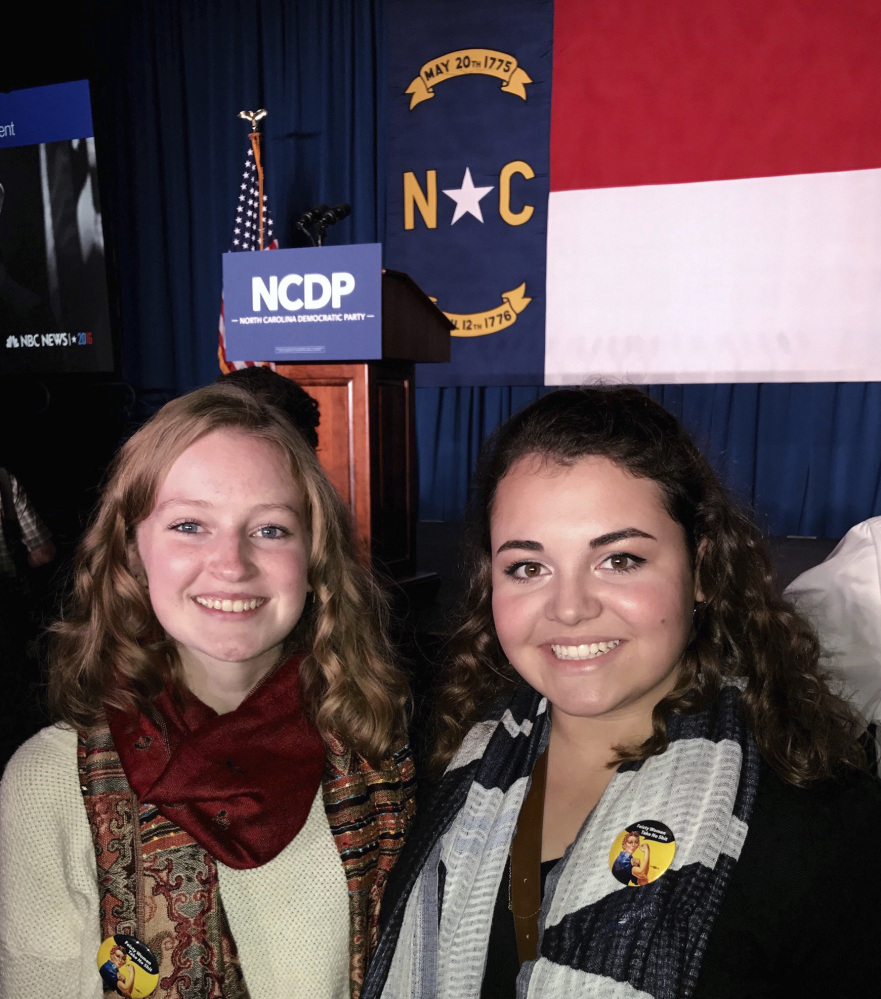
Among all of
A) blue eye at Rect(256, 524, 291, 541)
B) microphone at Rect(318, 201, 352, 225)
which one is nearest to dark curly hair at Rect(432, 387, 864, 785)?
blue eye at Rect(256, 524, 291, 541)

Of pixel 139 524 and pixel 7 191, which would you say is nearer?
pixel 139 524

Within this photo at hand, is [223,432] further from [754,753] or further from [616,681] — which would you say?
[754,753]

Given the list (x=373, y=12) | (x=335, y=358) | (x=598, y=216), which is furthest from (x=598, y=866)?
(x=373, y=12)

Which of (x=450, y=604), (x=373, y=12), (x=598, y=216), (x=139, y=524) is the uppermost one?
(x=373, y=12)

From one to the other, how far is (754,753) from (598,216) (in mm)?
3861

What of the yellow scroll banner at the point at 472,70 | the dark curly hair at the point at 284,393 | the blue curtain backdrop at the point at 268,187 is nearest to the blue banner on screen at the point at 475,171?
the yellow scroll banner at the point at 472,70

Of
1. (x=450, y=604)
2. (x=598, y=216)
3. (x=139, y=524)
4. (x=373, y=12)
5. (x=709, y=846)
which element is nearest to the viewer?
(x=709, y=846)

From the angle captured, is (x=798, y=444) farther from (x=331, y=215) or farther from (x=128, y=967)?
(x=128, y=967)

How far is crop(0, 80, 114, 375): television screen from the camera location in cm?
504

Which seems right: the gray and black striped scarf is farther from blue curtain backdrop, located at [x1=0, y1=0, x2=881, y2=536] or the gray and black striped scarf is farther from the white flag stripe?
blue curtain backdrop, located at [x1=0, y1=0, x2=881, y2=536]

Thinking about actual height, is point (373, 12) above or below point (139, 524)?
above

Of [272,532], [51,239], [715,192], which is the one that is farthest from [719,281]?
[51,239]

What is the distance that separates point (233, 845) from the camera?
1232 millimetres

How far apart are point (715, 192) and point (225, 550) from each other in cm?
385
